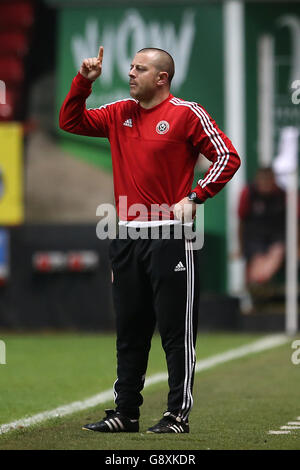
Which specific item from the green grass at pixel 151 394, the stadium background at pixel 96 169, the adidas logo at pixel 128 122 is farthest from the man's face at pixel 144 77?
the stadium background at pixel 96 169

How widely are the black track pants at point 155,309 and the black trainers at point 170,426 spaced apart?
0.12 ft

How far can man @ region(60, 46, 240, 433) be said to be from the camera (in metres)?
6.54

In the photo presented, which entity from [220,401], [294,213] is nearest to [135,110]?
[220,401]

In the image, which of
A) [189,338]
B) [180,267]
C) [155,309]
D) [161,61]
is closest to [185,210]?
[180,267]

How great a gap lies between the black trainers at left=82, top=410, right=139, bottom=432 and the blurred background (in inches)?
311

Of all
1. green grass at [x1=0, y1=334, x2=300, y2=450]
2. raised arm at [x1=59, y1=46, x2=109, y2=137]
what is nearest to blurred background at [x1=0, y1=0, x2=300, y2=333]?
green grass at [x1=0, y1=334, x2=300, y2=450]

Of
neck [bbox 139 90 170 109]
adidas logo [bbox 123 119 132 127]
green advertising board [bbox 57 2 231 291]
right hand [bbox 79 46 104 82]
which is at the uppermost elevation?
green advertising board [bbox 57 2 231 291]

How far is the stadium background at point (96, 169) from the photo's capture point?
1252 centimetres

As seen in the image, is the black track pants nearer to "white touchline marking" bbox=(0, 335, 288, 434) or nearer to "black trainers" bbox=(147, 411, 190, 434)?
"black trainers" bbox=(147, 411, 190, 434)

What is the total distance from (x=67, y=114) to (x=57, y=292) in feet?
26.7

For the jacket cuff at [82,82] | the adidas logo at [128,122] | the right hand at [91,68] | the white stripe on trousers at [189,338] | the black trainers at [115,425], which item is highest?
the right hand at [91,68]

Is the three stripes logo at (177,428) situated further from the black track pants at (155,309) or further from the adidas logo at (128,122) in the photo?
the adidas logo at (128,122)

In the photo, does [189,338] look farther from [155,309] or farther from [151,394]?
[151,394]

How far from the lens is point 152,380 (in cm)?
966
